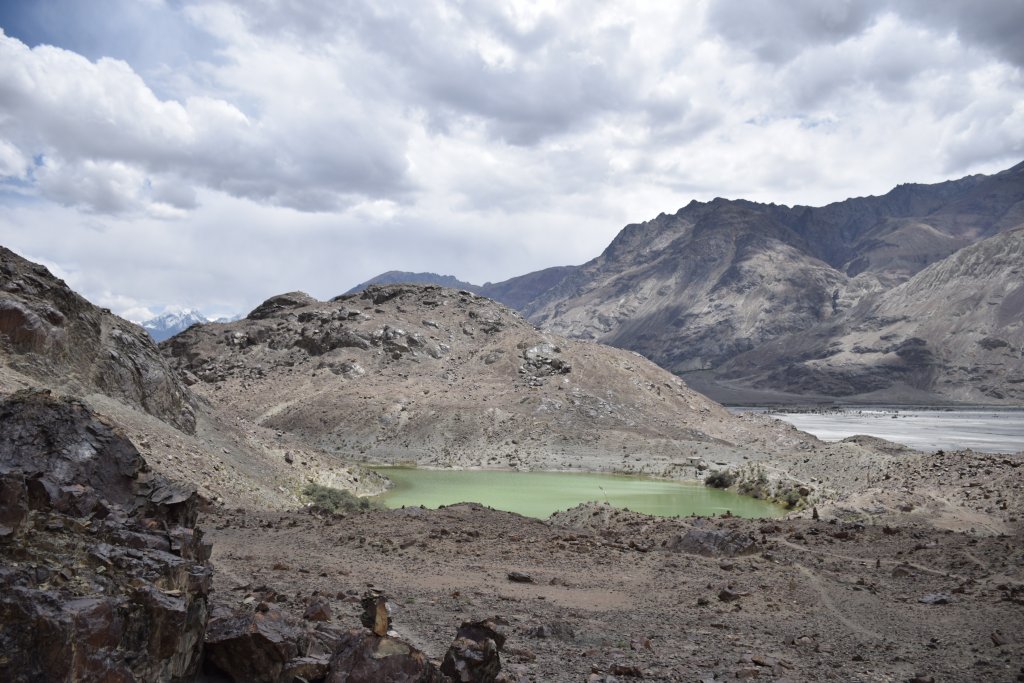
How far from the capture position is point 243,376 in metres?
77.7

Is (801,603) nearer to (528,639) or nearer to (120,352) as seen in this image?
(528,639)

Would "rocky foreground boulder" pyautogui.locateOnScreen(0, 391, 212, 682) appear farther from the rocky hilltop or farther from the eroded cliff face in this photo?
the rocky hilltop

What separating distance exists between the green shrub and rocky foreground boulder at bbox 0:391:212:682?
131 ft

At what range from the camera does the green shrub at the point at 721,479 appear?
45.2 metres

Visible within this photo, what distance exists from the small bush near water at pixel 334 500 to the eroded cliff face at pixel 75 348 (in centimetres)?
621

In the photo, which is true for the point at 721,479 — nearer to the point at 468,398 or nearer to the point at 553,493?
the point at 553,493

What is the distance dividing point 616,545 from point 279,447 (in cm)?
2373

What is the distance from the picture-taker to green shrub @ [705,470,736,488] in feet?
148

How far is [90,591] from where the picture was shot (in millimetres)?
6422

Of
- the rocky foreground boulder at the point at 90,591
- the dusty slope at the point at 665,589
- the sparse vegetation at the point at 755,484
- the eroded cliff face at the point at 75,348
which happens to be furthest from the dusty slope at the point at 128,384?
the sparse vegetation at the point at 755,484

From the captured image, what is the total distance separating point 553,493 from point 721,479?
465 inches

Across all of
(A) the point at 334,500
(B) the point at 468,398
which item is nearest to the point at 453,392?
(B) the point at 468,398

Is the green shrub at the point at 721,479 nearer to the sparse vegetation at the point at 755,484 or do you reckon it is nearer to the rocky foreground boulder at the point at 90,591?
the sparse vegetation at the point at 755,484

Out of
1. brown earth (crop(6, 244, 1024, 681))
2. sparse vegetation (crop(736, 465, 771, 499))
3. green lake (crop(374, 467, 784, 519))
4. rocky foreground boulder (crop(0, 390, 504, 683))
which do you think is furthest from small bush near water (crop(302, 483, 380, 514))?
sparse vegetation (crop(736, 465, 771, 499))
